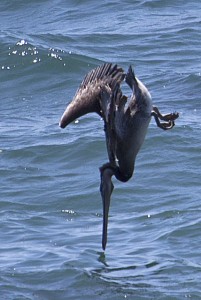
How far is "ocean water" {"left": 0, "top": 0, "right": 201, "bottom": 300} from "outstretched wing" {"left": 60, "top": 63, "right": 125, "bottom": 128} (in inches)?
58.2

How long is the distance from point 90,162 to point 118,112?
5040 millimetres

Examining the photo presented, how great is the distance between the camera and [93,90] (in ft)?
29.0

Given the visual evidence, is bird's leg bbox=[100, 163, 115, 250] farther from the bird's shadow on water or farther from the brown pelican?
the bird's shadow on water

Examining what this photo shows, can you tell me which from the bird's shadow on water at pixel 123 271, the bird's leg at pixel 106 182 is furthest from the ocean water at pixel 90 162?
the bird's leg at pixel 106 182

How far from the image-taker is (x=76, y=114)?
29.2ft

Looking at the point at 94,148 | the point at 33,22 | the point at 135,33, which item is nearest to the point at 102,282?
the point at 94,148

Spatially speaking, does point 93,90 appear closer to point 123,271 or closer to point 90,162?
point 123,271

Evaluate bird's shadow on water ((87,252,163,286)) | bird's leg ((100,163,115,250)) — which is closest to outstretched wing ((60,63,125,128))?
bird's leg ((100,163,115,250))

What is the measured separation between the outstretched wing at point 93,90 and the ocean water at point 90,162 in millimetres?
1479

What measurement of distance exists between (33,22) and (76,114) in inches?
440

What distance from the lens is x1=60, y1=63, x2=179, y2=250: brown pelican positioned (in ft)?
28.0

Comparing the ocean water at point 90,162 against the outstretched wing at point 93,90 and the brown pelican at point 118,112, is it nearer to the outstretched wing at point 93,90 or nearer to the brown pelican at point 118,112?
the brown pelican at point 118,112

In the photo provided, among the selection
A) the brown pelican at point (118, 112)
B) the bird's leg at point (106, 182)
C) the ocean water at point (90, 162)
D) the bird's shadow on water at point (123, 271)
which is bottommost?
the ocean water at point (90, 162)

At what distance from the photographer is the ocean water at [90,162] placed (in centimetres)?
964
